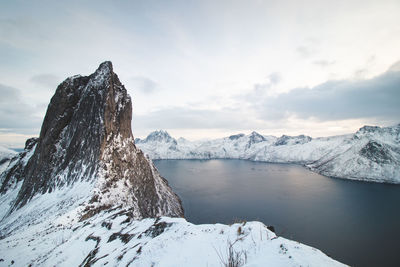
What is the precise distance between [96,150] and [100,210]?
43.3 ft

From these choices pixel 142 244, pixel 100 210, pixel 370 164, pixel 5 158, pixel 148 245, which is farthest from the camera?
pixel 370 164

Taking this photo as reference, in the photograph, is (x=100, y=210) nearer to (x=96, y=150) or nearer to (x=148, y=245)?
(x=96, y=150)

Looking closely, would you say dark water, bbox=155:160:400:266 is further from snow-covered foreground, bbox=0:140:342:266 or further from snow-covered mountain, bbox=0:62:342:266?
snow-covered foreground, bbox=0:140:342:266

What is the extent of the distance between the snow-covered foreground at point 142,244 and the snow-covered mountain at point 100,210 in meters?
0.06

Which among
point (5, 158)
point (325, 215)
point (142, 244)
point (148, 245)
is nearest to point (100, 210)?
point (142, 244)

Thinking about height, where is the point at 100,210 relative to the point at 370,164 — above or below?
above

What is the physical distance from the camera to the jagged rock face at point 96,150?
3169cm

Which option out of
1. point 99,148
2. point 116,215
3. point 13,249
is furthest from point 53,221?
point 99,148

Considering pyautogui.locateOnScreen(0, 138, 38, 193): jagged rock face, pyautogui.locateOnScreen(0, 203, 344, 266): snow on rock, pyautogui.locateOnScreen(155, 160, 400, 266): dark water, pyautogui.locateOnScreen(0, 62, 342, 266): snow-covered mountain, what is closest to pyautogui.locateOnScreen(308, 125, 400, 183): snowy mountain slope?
pyautogui.locateOnScreen(155, 160, 400, 266): dark water

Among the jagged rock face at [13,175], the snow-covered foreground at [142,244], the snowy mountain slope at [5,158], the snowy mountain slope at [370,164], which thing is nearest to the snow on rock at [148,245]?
the snow-covered foreground at [142,244]

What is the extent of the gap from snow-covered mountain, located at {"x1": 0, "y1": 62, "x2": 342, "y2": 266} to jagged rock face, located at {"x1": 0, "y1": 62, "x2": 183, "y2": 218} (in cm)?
23

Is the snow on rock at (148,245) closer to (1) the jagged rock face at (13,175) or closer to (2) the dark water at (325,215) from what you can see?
(2) the dark water at (325,215)

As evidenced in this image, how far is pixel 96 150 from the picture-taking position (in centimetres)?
3347

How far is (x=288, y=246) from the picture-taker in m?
6.25
